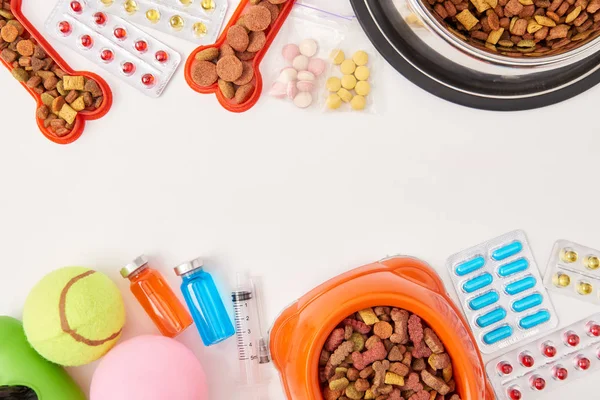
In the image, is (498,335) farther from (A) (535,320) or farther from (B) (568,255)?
(B) (568,255)

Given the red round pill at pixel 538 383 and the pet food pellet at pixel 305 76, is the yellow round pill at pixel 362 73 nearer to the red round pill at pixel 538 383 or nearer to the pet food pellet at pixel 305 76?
the pet food pellet at pixel 305 76

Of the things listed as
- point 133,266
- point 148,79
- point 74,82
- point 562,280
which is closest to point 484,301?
point 562,280

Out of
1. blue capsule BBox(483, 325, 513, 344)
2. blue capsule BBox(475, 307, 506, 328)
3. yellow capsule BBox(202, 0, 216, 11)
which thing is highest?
yellow capsule BBox(202, 0, 216, 11)

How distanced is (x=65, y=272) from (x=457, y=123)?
72 centimetres

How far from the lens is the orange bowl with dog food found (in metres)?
0.87

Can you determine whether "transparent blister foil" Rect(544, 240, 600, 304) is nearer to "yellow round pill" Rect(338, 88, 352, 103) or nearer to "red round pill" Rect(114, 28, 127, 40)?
"yellow round pill" Rect(338, 88, 352, 103)

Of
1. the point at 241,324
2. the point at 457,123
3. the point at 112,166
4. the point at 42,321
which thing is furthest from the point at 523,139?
the point at 42,321

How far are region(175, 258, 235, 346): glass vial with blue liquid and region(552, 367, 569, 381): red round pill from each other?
57cm

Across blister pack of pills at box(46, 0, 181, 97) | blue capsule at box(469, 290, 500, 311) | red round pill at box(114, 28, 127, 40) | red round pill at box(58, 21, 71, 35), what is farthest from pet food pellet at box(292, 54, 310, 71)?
blue capsule at box(469, 290, 500, 311)

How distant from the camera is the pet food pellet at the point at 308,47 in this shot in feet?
3.47

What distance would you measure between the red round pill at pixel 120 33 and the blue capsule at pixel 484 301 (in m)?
0.79

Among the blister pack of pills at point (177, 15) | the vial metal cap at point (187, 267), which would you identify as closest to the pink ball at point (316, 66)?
the blister pack of pills at point (177, 15)

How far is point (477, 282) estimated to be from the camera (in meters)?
1.04

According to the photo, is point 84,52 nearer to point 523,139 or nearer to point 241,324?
point 241,324
